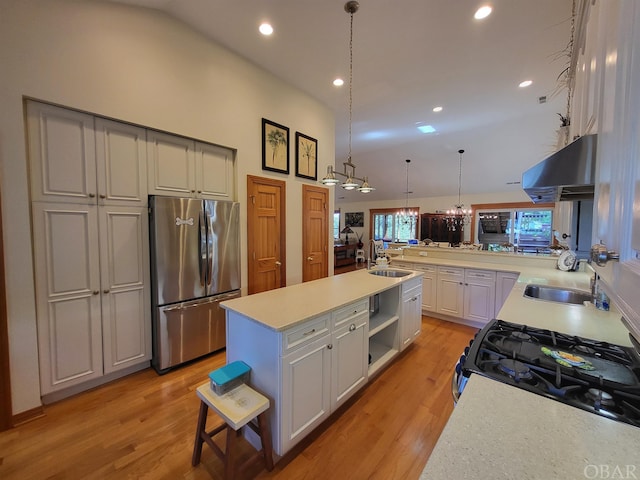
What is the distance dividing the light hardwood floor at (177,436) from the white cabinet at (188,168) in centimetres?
186

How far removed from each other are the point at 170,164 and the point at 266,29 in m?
1.66

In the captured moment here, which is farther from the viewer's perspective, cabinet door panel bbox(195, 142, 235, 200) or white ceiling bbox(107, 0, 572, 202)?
cabinet door panel bbox(195, 142, 235, 200)

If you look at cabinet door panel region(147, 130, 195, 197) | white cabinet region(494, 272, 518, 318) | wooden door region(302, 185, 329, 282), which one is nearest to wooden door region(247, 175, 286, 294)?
wooden door region(302, 185, 329, 282)

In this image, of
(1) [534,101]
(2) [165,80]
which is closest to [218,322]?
(2) [165,80]

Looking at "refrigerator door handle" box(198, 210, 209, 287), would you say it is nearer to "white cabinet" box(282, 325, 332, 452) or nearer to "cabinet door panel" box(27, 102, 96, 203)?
"cabinet door panel" box(27, 102, 96, 203)

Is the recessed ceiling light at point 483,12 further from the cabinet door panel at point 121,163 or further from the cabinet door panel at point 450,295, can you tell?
the cabinet door panel at point 121,163

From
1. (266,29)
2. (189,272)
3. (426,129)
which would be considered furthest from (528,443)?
(426,129)

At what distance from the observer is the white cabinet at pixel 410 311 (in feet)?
9.06

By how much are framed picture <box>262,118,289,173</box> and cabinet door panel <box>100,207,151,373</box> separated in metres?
1.58

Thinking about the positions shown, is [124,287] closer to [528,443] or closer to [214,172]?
[214,172]

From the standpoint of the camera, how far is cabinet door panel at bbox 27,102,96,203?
1.94 metres

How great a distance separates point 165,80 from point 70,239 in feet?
5.52

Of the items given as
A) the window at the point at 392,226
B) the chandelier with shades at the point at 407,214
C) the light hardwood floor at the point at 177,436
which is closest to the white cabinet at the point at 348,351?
the light hardwood floor at the point at 177,436

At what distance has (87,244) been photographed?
2.18 meters
